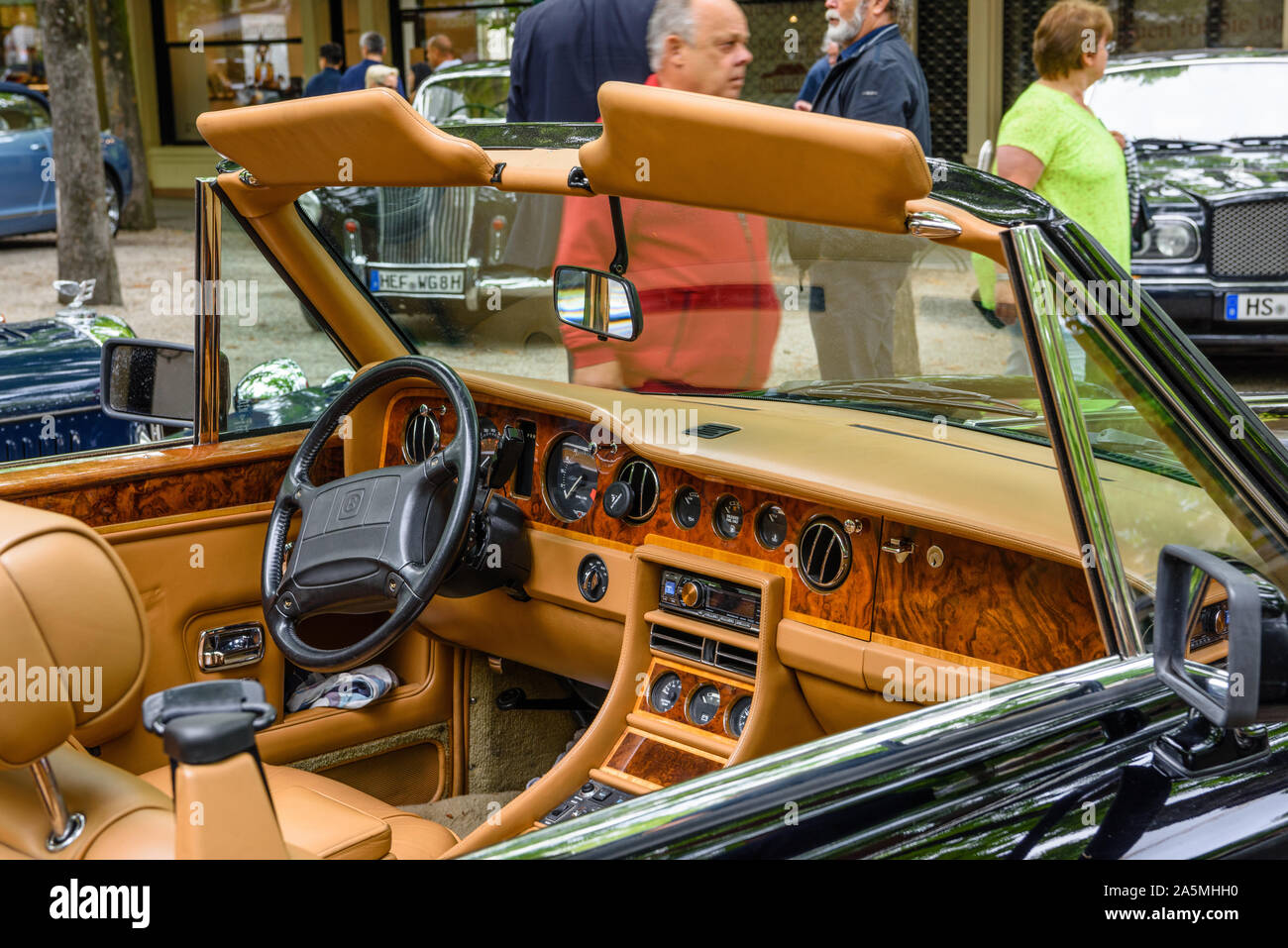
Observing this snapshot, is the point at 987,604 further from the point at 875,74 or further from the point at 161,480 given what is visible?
the point at 875,74

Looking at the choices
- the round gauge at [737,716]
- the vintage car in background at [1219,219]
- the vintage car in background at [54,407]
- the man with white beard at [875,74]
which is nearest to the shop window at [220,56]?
the vintage car in background at [1219,219]

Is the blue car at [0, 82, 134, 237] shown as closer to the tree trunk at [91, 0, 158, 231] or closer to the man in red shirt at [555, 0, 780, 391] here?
the tree trunk at [91, 0, 158, 231]

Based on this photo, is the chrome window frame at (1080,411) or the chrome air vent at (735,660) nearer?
the chrome window frame at (1080,411)

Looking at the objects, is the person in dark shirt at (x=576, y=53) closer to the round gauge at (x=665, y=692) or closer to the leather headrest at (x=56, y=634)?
the round gauge at (x=665, y=692)

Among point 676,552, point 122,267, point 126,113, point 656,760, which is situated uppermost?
point 126,113

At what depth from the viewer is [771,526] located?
2.52 metres

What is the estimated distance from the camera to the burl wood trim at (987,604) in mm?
2016

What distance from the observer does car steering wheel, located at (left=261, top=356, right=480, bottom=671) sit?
2434 millimetres

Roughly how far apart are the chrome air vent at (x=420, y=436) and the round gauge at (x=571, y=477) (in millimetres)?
284

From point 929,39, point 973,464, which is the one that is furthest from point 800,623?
point 929,39

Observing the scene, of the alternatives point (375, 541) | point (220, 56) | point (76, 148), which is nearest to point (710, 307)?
point (375, 541)

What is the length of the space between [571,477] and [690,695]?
1.80 feet

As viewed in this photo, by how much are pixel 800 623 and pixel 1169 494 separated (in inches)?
32.0

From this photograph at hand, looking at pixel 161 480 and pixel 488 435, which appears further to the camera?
pixel 488 435
